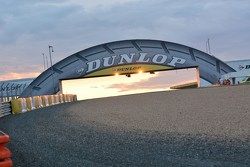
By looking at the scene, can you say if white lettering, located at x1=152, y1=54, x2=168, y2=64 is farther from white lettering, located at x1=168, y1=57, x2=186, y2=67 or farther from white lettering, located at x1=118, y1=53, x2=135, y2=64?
white lettering, located at x1=118, y1=53, x2=135, y2=64

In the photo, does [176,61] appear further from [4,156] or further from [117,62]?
[4,156]

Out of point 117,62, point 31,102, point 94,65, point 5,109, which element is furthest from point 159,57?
point 5,109

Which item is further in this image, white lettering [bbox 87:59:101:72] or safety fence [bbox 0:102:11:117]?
white lettering [bbox 87:59:101:72]

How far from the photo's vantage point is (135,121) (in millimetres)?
14008

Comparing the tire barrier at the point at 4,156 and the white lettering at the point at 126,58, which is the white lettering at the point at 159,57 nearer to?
the white lettering at the point at 126,58

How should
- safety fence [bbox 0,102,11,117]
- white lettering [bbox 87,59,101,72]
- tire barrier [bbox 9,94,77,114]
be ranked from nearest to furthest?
safety fence [bbox 0,102,11,117] → tire barrier [bbox 9,94,77,114] → white lettering [bbox 87,59,101,72]

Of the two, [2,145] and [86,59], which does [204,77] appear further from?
[2,145]

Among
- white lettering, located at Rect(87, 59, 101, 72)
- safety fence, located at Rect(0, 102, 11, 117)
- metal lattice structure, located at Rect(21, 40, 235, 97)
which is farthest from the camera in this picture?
metal lattice structure, located at Rect(21, 40, 235, 97)

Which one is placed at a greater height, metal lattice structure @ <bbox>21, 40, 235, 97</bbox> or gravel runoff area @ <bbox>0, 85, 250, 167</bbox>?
metal lattice structure @ <bbox>21, 40, 235, 97</bbox>

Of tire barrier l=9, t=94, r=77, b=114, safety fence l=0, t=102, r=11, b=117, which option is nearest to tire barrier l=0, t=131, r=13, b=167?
safety fence l=0, t=102, r=11, b=117

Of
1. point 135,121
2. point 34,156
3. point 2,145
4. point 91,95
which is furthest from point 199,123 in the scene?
point 91,95

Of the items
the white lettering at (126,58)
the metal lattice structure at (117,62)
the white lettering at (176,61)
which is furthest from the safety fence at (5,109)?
the white lettering at (176,61)

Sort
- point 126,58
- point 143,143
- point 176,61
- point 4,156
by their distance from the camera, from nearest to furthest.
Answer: point 4,156 < point 143,143 < point 176,61 < point 126,58

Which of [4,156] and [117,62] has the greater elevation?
[117,62]
